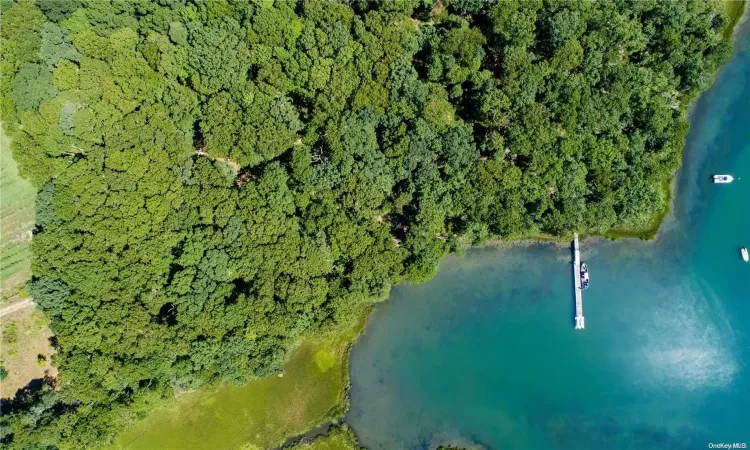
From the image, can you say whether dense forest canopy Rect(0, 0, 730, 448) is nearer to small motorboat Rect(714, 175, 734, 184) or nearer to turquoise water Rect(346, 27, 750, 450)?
turquoise water Rect(346, 27, 750, 450)

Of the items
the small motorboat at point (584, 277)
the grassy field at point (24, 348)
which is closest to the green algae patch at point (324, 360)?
the grassy field at point (24, 348)

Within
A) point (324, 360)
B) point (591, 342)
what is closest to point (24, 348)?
point (324, 360)

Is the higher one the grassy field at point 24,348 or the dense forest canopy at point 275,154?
the dense forest canopy at point 275,154

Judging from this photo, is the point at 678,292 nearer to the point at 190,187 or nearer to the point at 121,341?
the point at 190,187

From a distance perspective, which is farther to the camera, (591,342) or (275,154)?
(591,342)

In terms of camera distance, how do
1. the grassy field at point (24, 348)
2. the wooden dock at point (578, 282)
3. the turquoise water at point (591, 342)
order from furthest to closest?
the wooden dock at point (578, 282)
the turquoise water at point (591, 342)
the grassy field at point (24, 348)

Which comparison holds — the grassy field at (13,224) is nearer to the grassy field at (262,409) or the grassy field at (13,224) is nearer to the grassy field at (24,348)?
the grassy field at (24,348)

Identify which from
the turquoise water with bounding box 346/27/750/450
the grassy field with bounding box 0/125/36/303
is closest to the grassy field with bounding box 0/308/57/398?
the grassy field with bounding box 0/125/36/303

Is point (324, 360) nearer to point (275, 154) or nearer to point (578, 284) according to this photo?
point (275, 154)
